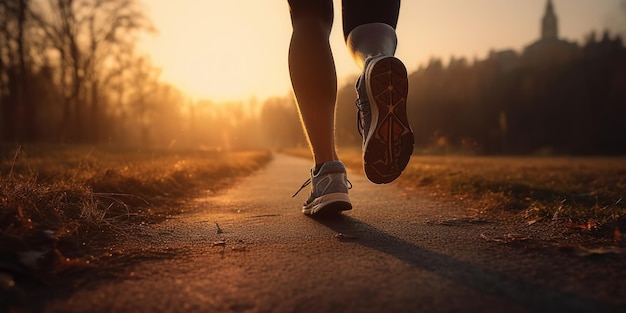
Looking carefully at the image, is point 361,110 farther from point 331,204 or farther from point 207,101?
point 207,101

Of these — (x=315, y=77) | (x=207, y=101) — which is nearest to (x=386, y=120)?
(x=315, y=77)

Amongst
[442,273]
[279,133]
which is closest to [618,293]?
Result: [442,273]

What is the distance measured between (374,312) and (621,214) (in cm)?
152

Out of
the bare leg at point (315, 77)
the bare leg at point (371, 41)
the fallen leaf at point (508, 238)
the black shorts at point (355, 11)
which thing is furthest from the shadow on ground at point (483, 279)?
the black shorts at point (355, 11)

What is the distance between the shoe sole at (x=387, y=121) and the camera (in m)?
1.76

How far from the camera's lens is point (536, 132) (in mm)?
47031

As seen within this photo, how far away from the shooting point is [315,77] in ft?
7.14

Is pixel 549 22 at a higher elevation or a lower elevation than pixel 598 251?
higher

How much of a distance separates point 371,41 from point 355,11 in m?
0.24

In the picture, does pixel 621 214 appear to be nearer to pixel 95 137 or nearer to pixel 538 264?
pixel 538 264

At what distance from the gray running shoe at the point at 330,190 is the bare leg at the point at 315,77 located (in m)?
0.11

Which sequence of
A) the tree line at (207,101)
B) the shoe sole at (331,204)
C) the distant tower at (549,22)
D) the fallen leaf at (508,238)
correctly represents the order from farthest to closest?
the distant tower at (549,22)
the tree line at (207,101)
the shoe sole at (331,204)
the fallen leaf at (508,238)

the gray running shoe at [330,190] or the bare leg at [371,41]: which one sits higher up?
the bare leg at [371,41]

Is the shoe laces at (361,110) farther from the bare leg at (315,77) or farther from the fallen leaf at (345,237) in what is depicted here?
the fallen leaf at (345,237)
